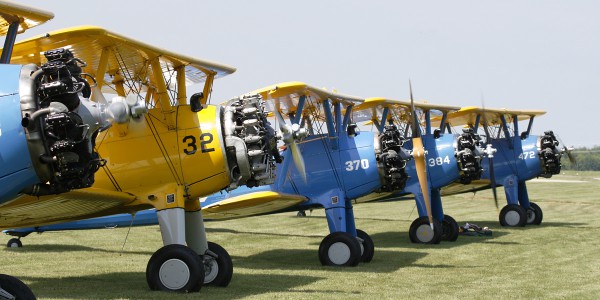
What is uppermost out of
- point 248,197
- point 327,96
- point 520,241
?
point 327,96

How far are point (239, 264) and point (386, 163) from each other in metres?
3.50

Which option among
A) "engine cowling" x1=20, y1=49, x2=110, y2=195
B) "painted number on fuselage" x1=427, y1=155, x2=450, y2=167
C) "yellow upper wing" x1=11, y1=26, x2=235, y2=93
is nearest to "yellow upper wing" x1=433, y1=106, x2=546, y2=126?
"painted number on fuselage" x1=427, y1=155, x2=450, y2=167

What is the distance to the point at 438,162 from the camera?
20.6 meters

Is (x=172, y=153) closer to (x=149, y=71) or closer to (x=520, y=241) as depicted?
(x=149, y=71)

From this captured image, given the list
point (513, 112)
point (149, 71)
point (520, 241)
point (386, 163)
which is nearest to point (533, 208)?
point (513, 112)

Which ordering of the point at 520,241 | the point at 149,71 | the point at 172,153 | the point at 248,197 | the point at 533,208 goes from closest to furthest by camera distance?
the point at 172,153 → the point at 149,71 → the point at 248,197 → the point at 520,241 → the point at 533,208

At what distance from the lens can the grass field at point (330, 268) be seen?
11.4 m

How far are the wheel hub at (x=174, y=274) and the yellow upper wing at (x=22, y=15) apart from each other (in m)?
3.42

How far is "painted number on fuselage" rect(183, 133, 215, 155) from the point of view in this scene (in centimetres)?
1148

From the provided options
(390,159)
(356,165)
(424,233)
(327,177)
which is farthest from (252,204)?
(424,233)

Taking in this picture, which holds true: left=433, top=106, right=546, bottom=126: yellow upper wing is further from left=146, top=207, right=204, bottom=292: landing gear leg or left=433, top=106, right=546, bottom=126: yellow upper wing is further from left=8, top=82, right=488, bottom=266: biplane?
left=146, top=207, right=204, bottom=292: landing gear leg

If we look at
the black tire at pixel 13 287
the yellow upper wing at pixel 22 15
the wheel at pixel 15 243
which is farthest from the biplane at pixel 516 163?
the black tire at pixel 13 287

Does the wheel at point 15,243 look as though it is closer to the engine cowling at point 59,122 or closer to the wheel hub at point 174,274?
the wheel hub at point 174,274

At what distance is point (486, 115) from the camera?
86.2 ft
